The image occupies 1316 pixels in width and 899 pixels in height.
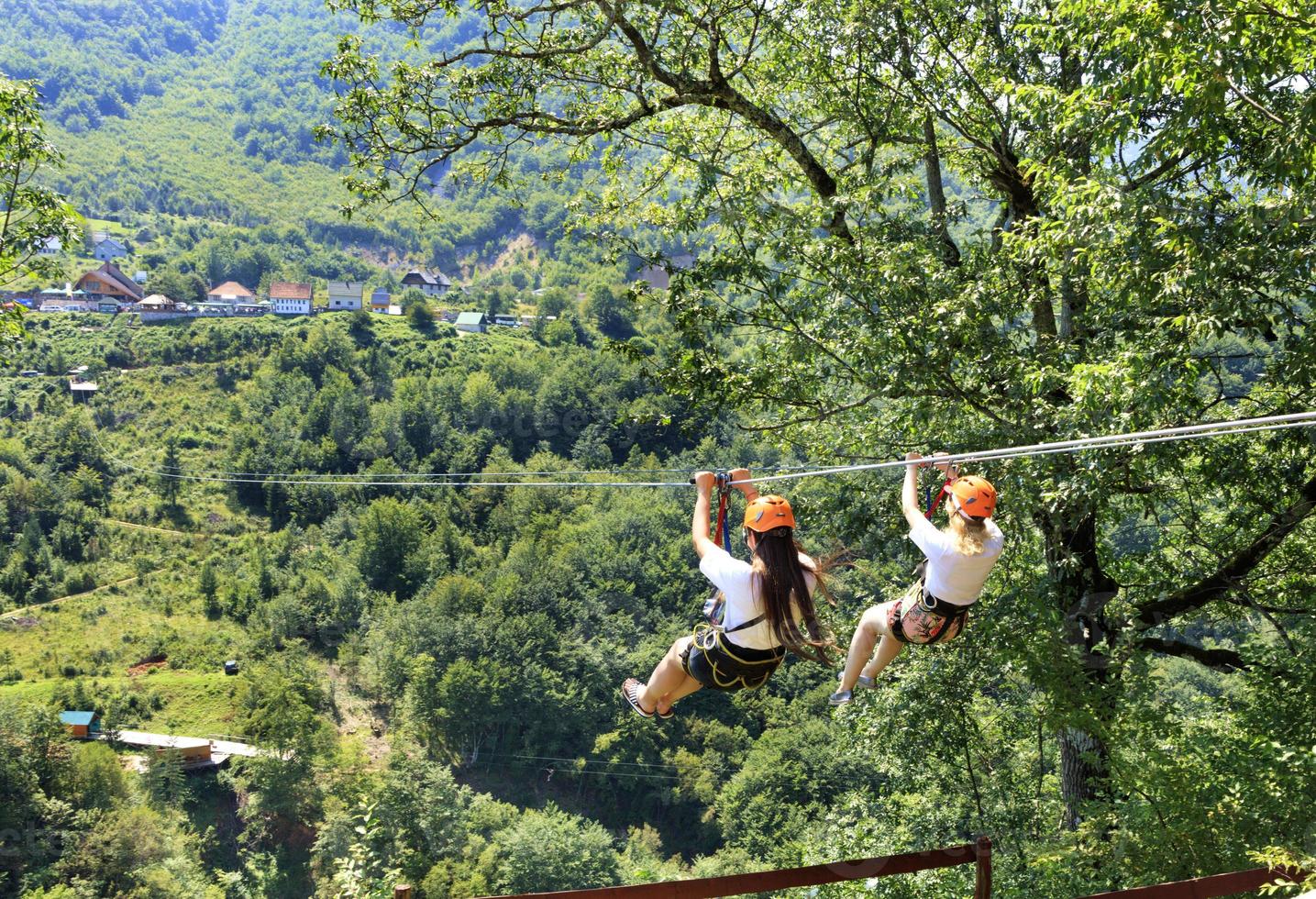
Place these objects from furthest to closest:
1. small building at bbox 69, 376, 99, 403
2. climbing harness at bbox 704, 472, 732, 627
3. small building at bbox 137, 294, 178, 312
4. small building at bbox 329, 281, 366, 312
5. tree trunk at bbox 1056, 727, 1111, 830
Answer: small building at bbox 329, 281, 366, 312, small building at bbox 137, 294, 178, 312, small building at bbox 69, 376, 99, 403, tree trunk at bbox 1056, 727, 1111, 830, climbing harness at bbox 704, 472, 732, 627

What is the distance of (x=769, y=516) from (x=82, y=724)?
61708mm

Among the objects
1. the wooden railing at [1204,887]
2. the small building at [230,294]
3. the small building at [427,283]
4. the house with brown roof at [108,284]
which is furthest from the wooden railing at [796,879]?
the small building at [427,283]

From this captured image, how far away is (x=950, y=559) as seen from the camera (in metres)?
3.70

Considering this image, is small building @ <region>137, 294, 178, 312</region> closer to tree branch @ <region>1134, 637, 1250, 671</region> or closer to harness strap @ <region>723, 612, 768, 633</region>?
tree branch @ <region>1134, 637, 1250, 671</region>

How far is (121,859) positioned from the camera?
4066 cm

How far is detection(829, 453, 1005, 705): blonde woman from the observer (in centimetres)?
364

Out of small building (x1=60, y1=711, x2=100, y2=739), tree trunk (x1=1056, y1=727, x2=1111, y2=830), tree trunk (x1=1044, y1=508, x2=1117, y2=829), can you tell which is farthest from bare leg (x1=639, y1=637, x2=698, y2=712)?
small building (x1=60, y1=711, x2=100, y2=739)

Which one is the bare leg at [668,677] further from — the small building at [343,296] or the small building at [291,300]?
the small building at [291,300]

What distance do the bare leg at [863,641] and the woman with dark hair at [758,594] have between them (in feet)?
1.86

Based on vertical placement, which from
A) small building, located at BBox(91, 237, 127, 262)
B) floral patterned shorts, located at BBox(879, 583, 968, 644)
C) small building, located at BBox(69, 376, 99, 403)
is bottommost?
floral patterned shorts, located at BBox(879, 583, 968, 644)

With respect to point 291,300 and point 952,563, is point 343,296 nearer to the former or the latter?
point 291,300

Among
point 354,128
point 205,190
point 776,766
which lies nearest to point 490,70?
point 354,128

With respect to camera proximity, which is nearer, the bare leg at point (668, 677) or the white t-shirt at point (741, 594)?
the white t-shirt at point (741, 594)

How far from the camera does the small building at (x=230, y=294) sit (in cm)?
11888
